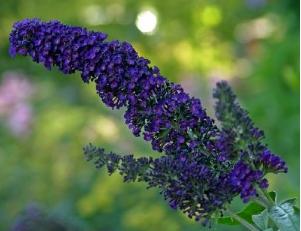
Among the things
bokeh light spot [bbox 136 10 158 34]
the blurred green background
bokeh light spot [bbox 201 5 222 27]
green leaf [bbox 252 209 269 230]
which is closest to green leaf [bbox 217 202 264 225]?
green leaf [bbox 252 209 269 230]

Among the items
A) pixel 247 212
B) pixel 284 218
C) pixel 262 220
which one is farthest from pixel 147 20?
pixel 284 218

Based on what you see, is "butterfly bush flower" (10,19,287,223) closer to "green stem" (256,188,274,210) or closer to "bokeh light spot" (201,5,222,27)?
"green stem" (256,188,274,210)

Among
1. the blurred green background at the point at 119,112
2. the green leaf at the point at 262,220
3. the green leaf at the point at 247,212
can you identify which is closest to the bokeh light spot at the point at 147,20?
the blurred green background at the point at 119,112

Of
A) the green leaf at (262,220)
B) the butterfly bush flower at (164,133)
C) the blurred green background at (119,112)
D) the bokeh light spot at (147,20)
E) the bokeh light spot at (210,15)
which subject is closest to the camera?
the butterfly bush flower at (164,133)

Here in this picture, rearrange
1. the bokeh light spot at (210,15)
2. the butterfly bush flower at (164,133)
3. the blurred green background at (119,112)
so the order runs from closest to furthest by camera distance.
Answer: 1. the butterfly bush flower at (164,133)
2. the blurred green background at (119,112)
3. the bokeh light spot at (210,15)

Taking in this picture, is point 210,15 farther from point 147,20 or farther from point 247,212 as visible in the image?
point 247,212

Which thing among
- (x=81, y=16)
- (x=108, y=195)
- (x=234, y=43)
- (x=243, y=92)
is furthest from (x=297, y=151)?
(x=234, y=43)

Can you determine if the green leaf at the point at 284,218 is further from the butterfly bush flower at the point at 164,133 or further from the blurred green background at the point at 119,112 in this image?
the blurred green background at the point at 119,112
